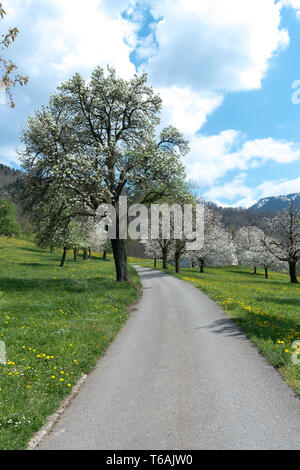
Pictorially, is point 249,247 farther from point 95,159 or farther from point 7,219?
Result: point 7,219

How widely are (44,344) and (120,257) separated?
15.0 metres

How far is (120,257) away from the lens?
24.7 metres

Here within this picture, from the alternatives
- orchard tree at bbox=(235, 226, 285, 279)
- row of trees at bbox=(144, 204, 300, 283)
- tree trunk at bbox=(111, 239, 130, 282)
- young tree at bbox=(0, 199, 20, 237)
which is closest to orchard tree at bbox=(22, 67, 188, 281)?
tree trunk at bbox=(111, 239, 130, 282)

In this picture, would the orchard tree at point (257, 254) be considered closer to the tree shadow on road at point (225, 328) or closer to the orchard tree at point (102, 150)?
the orchard tree at point (102, 150)

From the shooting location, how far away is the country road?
17.3 feet

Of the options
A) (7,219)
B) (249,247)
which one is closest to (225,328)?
(249,247)

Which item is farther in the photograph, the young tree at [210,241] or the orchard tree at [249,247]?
the orchard tree at [249,247]

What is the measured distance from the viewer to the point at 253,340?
11031mm

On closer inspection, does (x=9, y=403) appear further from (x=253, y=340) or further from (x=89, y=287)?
(x=89, y=287)

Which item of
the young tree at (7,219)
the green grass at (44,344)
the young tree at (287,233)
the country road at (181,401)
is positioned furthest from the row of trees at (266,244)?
the young tree at (7,219)

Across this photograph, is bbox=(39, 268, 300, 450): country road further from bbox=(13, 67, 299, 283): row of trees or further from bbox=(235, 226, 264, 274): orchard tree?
bbox=(235, 226, 264, 274): orchard tree

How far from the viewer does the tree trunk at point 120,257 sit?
963 inches

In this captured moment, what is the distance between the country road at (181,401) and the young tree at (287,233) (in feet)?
127
